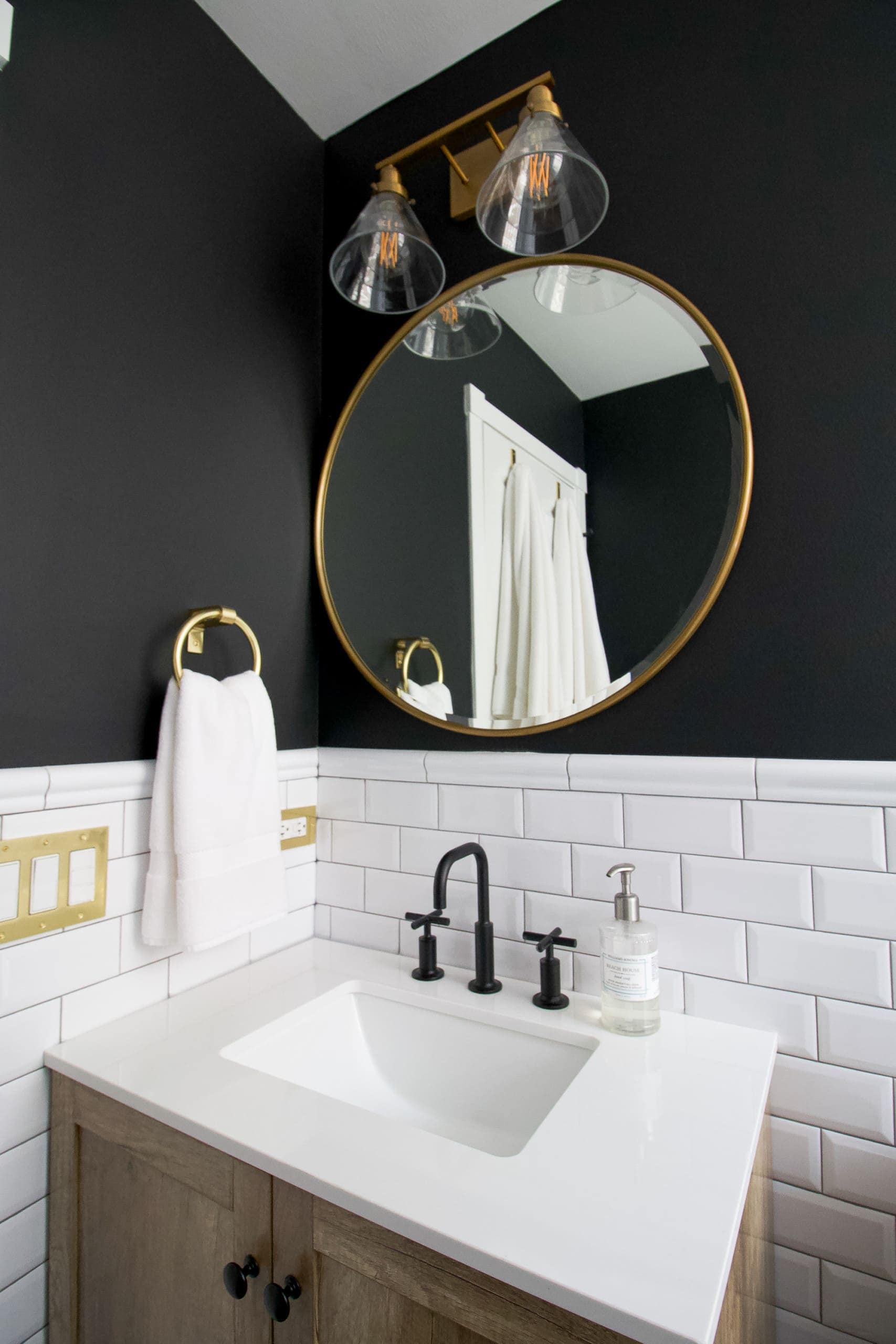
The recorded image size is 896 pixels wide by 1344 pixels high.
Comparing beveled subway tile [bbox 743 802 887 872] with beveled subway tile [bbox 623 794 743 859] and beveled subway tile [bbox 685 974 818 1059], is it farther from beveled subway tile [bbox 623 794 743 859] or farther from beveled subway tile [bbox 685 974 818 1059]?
beveled subway tile [bbox 685 974 818 1059]

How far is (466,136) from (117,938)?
1.48 m

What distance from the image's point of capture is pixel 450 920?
1.24 meters

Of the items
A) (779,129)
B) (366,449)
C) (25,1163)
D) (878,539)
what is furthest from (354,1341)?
(779,129)

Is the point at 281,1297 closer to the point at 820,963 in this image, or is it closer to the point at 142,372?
the point at 820,963

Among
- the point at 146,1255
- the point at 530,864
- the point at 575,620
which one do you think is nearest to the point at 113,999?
the point at 146,1255

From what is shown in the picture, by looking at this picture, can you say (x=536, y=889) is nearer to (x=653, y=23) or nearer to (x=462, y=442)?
(x=462, y=442)

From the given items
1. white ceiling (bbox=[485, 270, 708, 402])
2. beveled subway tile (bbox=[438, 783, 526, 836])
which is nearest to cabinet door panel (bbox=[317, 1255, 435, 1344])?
beveled subway tile (bbox=[438, 783, 526, 836])

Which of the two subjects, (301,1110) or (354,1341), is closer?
(354,1341)

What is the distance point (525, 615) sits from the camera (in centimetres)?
119

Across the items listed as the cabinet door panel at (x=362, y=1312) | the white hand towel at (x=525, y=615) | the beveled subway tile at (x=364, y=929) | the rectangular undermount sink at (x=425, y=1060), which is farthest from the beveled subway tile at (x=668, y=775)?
the cabinet door panel at (x=362, y=1312)

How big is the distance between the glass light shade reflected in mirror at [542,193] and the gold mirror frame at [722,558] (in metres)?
0.16

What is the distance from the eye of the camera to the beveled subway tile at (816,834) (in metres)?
0.92

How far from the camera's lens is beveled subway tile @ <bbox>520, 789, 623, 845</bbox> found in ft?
3.65

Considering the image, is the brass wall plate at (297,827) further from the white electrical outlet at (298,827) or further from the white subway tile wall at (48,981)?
the white subway tile wall at (48,981)
